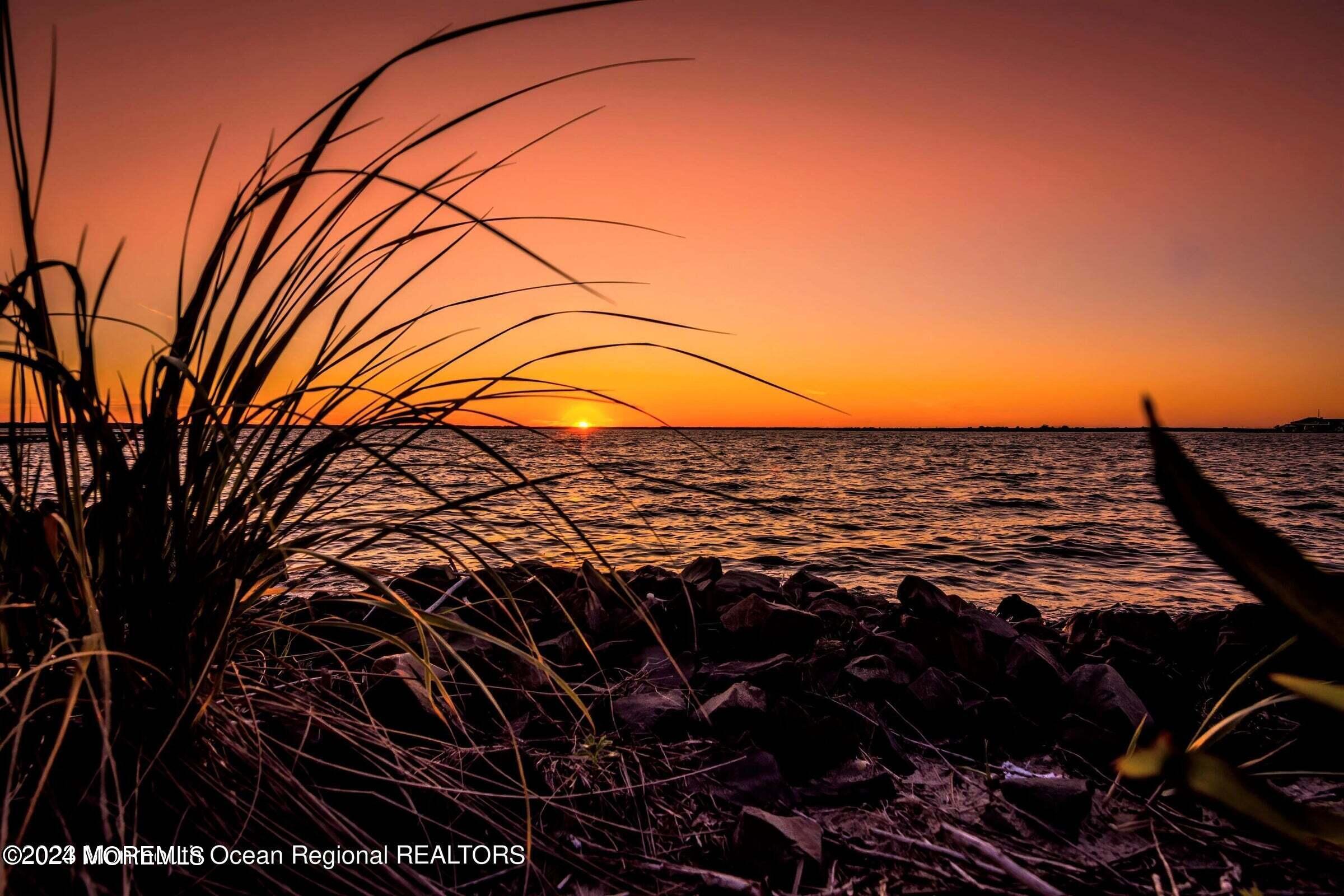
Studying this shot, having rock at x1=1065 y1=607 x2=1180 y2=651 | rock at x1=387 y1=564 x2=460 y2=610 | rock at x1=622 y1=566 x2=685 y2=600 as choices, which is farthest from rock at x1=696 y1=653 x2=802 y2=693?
rock at x1=1065 y1=607 x2=1180 y2=651

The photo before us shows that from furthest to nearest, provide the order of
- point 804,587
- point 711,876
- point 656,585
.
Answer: point 804,587
point 656,585
point 711,876

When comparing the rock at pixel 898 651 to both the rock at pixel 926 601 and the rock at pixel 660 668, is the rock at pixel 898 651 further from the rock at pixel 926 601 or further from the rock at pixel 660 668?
the rock at pixel 660 668

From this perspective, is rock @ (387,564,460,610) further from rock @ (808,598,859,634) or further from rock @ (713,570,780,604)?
rock @ (808,598,859,634)

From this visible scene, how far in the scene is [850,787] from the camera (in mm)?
1707

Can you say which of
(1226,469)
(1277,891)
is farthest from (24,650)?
(1226,469)

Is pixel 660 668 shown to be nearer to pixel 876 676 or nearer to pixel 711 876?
pixel 876 676

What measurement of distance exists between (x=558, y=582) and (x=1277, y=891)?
275 centimetres

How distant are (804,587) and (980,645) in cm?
142

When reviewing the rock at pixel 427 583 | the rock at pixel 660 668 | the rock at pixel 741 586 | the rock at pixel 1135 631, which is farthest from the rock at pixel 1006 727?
the rock at pixel 427 583

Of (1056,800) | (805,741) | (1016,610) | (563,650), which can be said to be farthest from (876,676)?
(1016,610)

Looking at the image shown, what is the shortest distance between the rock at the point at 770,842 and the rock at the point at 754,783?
20 centimetres

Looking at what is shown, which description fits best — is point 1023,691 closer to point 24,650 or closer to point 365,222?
point 365,222

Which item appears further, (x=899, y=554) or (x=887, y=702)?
(x=899, y=554)

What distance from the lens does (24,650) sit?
108 centimetres
